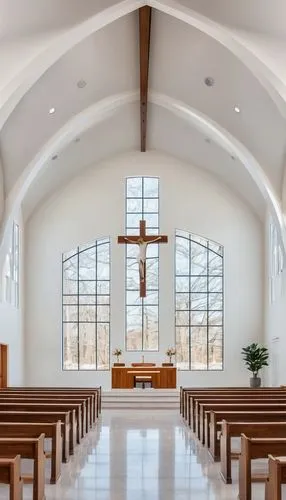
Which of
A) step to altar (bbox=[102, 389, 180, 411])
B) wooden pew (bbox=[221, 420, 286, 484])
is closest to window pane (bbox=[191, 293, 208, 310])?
step to altar (bbox=[102, 389, 180, 411])

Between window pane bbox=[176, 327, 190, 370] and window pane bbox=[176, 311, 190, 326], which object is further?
window pane bbox=[176, 311, 190, 326]

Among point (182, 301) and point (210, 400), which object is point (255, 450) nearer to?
point (210, 400)

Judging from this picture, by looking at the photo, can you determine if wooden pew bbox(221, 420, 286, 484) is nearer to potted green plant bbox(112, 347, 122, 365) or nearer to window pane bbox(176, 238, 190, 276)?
potted green plant bbox(112, 347, 122, 365)

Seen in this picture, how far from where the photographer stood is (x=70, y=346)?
21.7 meters

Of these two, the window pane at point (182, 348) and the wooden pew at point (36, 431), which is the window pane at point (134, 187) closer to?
the window pane at point (182, 348)

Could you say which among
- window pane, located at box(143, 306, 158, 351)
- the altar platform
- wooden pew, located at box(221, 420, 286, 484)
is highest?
window pane, located at box(143, 306, 158, 351)

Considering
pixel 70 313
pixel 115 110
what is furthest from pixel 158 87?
pixel 70 313

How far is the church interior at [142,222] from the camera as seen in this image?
11320 mm

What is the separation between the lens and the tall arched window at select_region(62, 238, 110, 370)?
70.8 feet

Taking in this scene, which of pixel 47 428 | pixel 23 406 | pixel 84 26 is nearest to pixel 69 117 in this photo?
pixel 84 26

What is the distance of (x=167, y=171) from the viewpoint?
21953mm

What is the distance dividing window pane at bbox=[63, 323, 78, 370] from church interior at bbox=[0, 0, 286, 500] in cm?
4

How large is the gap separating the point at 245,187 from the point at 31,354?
297 inches

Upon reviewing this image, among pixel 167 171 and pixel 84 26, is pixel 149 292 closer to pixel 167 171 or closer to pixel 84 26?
pixel 167 171
